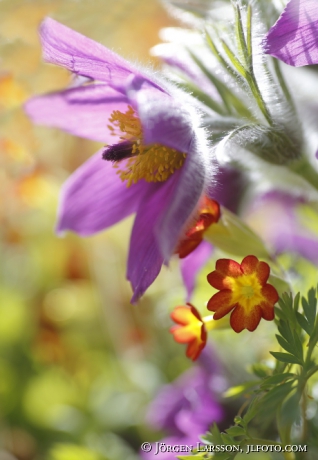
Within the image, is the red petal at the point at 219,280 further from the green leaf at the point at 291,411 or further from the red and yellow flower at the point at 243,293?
the green leaf at the point at 291,411

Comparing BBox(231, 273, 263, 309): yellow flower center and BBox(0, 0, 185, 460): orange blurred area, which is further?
BBox(0, 0, 185, 460): orange blurred area

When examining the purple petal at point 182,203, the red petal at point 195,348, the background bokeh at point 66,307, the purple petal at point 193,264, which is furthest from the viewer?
the background bokeh at point 66,307

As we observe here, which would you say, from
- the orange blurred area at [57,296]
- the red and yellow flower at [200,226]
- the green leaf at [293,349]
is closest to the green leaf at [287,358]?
the green leaf at [293,349]

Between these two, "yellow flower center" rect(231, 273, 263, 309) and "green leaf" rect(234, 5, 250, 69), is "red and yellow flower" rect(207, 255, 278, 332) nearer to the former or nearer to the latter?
"yellow flower center" rect(231, 273, 263, 309)

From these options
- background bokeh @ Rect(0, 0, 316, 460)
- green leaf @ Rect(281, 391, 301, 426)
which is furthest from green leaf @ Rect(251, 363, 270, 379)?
background bokeh @ Rect(0, 0, 316, 460)

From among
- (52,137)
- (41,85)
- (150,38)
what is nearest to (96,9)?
(41,85)
